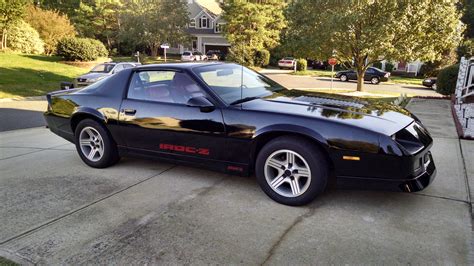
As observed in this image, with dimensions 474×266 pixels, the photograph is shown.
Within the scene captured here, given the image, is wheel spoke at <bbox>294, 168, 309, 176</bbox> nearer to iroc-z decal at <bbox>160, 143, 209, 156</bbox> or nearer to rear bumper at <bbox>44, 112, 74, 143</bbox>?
iroc-z decal at <bbox>160, 143, 209, 156</bbox>

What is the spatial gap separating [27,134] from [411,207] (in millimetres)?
7202

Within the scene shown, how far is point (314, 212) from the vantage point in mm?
3387

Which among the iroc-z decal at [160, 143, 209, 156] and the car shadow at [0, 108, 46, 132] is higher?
the iroc-z decal at [160, 143, 209, 156]

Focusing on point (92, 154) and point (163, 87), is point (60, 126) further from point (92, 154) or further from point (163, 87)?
point (163, 87)

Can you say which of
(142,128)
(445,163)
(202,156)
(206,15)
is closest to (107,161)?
(142,128)

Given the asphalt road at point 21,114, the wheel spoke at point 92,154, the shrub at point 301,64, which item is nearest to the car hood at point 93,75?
the asphalt road at point 21,114

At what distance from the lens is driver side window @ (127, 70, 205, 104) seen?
4.12m

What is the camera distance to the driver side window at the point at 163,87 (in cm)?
412

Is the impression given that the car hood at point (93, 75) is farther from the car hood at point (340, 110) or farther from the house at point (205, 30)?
the house at point (205, 30)

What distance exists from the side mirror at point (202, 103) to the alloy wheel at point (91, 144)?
1.66 metres

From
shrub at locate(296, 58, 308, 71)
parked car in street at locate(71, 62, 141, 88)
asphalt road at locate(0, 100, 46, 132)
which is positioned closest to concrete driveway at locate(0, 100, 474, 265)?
asphalt road at locate(0, 100, 46, 132)

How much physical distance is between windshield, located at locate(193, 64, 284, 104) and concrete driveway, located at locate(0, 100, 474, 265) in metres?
1.04

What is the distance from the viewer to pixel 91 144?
4.85 m

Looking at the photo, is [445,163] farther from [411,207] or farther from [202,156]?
[202,156]
